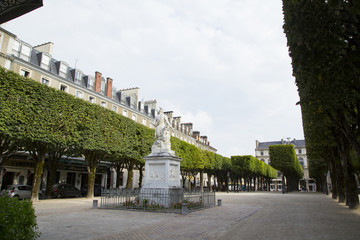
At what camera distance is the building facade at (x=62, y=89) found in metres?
28.7

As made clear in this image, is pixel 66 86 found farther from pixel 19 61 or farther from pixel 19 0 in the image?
pixel 19 0

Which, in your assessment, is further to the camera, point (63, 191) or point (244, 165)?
point (244, 165)

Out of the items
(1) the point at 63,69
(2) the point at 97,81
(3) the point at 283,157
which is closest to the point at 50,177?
(1) the point at 63,69

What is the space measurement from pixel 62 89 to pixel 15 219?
3266 cm

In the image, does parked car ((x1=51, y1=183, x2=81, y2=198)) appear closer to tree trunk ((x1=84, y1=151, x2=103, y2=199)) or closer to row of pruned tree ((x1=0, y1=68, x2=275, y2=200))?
row of pruned tree ((x1=0, y1=68, x2=275, y2=200))

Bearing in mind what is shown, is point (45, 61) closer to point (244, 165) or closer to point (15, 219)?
point (15, 219)

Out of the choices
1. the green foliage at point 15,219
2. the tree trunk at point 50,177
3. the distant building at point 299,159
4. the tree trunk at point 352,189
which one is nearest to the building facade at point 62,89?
the tree trunk at point 50,177

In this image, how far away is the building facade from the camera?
1130 inches

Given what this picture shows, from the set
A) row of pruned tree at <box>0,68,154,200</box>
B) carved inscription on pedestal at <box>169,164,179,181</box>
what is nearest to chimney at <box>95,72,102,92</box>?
row of pruned tree at <box>0,68,154,200</box>

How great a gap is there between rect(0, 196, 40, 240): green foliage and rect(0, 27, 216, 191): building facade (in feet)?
87.2

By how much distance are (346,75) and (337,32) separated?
1184 mm

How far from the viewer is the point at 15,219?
5082 millimetres

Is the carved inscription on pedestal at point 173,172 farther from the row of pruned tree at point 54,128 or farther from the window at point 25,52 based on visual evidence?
the window at point 25,52

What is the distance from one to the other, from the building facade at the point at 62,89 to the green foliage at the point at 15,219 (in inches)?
1047
